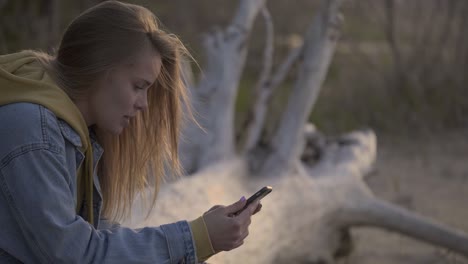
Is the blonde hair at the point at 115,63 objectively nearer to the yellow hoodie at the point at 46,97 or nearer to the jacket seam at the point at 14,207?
the yellow hoodie at the point at 46,97

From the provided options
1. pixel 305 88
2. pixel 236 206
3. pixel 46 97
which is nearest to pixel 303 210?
pixel 305 88

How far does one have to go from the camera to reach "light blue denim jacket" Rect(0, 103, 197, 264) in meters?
1.43

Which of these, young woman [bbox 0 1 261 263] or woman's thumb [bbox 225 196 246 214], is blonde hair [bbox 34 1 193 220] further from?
woman's thumb [bbox 225 196 246 214]

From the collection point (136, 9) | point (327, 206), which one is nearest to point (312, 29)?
point (327, 206)

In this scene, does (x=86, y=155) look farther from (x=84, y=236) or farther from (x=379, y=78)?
(x=379, y=78)

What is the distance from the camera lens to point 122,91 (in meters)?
1.63

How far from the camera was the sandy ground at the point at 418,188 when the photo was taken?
11.6ft

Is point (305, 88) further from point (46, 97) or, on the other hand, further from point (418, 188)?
point (46, 97)

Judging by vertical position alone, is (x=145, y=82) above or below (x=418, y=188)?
above

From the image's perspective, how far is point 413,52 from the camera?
5742mm

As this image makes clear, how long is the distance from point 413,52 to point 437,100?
421 millimetres

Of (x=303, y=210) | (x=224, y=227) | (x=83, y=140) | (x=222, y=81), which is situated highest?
(x=83, y=140)

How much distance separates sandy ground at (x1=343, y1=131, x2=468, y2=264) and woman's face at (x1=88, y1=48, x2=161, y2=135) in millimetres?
2063

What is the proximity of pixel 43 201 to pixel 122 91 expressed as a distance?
33 cm
